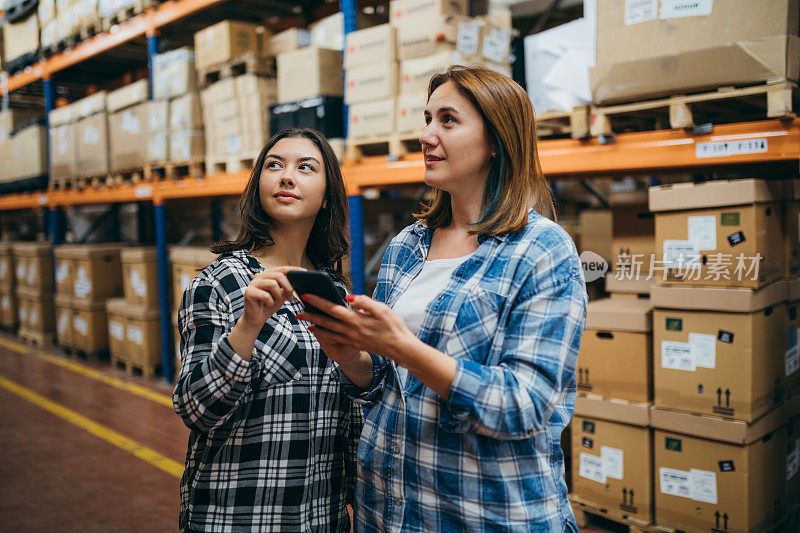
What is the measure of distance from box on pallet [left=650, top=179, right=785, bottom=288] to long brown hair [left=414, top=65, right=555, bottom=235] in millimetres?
1709

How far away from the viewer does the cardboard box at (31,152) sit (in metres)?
8.55

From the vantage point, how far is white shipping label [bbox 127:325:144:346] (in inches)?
261

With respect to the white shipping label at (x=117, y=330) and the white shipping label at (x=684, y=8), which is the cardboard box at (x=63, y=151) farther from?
the white shipping label at (x=684, y=8)

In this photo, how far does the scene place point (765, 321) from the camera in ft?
9.54

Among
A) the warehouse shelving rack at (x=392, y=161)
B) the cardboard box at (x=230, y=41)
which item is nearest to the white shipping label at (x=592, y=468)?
the warehouse shelving rack at (x=392, y=161)

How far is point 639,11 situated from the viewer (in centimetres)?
292

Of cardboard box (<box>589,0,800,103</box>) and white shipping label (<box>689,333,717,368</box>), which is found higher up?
cardboard box (<box>589,0,800,103</box>)

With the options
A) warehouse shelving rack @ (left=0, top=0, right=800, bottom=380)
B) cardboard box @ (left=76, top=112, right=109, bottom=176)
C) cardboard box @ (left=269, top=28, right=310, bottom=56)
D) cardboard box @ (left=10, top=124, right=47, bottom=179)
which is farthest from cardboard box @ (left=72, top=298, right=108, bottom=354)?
cardboard box @ (left=269, top=28, right=310, bottom=56)

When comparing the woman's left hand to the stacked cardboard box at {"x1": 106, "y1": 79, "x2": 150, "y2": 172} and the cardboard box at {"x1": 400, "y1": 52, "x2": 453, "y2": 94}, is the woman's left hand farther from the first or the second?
the stacked cardboard box at {"x1": 106, "y1": 79, "x2": 150, "y2": 172}

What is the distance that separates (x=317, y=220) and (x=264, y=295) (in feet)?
2.20

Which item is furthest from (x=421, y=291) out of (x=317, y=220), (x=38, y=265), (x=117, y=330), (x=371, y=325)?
(x=38, y=265)

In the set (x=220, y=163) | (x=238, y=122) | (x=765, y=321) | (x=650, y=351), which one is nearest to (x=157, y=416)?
(x=220, y=163)

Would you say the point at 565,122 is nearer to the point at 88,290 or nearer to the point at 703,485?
the point at 703,485

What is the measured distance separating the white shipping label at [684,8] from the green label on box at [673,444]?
1965 mm
